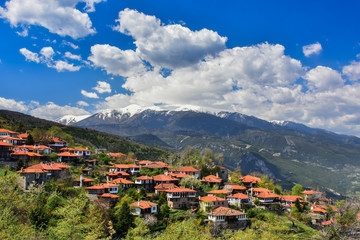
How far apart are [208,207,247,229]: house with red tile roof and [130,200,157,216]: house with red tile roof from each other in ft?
46.8

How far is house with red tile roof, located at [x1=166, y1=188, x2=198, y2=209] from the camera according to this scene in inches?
2926

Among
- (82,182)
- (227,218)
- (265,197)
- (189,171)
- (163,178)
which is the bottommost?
(227,218)

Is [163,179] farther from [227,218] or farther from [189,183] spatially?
[227,218]

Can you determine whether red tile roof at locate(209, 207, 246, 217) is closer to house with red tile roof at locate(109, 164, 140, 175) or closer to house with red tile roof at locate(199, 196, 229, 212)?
house with red tile roof at locate(199, 196, 229, 212)

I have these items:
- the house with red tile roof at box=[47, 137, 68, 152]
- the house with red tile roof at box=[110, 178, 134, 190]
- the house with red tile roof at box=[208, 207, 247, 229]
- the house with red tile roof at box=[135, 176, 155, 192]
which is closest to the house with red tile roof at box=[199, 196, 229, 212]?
the house with red tile roof at box=[208, 207, 247, 229]

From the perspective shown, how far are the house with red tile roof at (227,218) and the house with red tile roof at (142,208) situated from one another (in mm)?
14273

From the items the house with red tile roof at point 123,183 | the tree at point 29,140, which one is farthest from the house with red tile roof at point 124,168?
the tree at point 29,140

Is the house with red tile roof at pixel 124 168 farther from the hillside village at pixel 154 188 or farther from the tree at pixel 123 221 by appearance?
the tree at pixel 123 221

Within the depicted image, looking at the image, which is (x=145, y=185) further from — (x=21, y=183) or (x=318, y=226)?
(x=318, y=226)

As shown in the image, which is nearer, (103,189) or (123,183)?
(103,189)

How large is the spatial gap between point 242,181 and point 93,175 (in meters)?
54.7

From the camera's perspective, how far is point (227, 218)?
228 ft

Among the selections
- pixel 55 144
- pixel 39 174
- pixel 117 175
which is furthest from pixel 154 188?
pixel 55 144

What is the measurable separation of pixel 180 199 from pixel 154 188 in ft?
30.7
